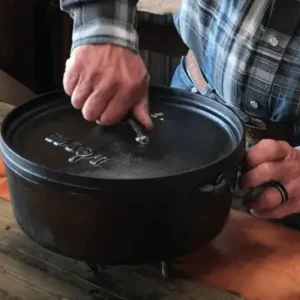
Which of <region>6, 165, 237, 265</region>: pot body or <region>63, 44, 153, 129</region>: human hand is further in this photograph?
<region>63, 44, 153, 129</region>: human hand

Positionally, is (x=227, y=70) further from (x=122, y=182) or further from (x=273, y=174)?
(x=122, y=182)

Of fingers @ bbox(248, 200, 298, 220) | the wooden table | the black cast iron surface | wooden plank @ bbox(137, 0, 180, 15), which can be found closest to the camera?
the black cast iron surface

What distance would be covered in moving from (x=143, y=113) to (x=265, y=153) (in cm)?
17

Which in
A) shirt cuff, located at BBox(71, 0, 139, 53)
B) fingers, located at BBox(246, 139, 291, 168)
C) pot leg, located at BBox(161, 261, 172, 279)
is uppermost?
shirt cuff, located at BBox(71, 0, 139, 53)

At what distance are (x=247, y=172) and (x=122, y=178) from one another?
0.68 ft

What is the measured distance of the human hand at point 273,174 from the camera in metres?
0.88

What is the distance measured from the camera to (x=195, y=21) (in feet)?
3.86

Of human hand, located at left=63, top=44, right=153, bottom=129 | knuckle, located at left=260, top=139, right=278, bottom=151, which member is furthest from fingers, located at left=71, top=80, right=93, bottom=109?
knuckle, located at left=260, top=139, right=278, bottom=151

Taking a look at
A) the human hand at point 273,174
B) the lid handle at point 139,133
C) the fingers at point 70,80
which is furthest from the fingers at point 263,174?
the fingers at point 70,80

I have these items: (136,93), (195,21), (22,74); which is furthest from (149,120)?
(22,74)

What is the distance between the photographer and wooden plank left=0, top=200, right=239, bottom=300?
83cm

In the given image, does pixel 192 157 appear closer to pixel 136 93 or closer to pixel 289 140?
pixel 136 93

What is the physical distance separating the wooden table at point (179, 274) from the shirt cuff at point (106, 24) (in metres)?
0.29

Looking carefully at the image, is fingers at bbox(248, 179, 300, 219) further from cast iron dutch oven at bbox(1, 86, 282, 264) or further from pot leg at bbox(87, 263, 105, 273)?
pot leg at bbox(87, 263, 105, 273)
